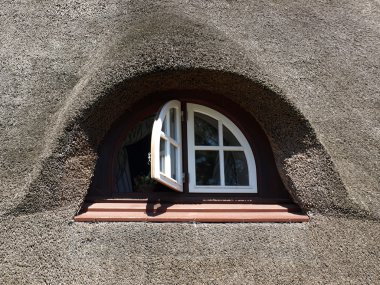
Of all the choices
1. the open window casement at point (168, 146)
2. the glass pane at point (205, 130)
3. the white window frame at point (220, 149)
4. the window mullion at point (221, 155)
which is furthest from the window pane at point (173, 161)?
the window mullion at point (221, 155)

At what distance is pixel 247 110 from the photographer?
3.29 metres

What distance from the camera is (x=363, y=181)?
3.14 meters

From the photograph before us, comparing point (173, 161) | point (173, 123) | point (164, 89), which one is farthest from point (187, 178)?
point (164, 89)

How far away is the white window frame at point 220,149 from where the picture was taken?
10.5ft

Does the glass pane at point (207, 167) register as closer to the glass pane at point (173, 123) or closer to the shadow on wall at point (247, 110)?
the glass pane at point (173, 123)

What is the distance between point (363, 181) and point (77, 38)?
2.23 m

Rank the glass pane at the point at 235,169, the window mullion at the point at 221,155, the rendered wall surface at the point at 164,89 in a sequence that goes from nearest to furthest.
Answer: the rendered wall surface at the point at 164,89 → the window mullion at the point at 221,155 → the glass pane at the point at 235,169

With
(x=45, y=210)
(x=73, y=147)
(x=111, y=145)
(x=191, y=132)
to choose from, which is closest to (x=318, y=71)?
(x=191, y=132)

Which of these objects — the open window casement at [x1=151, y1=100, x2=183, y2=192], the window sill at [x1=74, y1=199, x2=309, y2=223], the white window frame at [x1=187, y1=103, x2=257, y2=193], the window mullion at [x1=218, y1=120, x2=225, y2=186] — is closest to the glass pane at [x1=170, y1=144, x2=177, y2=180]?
the open window casement at [x1=151, y1=100, x2=183, y2=192]

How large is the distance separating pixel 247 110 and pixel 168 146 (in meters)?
0.64

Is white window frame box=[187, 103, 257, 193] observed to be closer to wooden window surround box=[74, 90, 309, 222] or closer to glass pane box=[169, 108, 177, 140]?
wooden window surround box=[74, 90, 309, 222]

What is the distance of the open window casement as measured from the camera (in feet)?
9.11

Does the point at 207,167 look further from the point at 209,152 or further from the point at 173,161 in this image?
the point at 173,161

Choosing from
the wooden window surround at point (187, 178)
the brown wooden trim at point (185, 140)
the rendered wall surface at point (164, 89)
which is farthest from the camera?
the brown wooden trim at point (185, 140)
